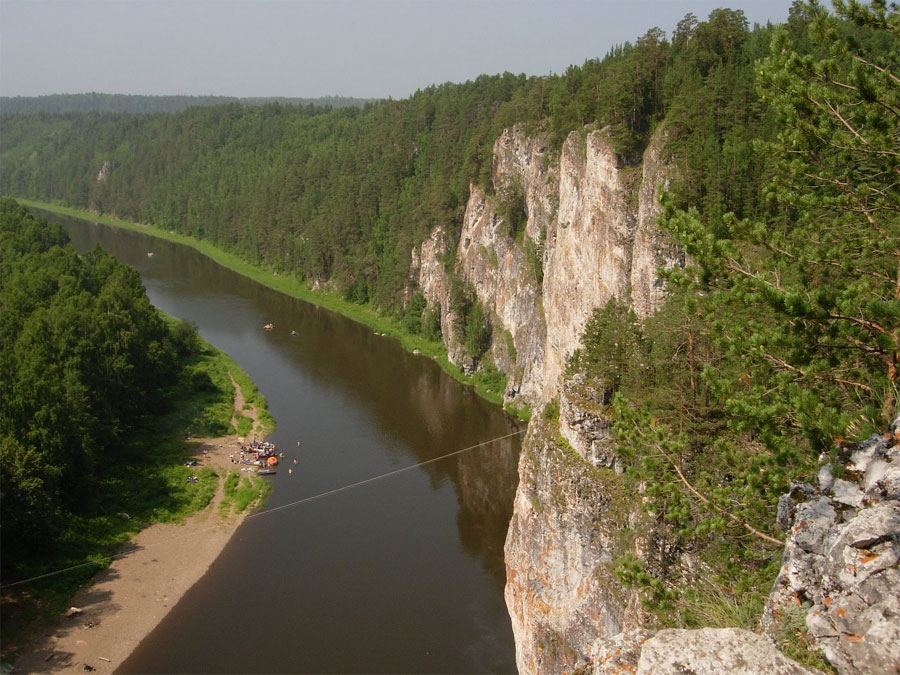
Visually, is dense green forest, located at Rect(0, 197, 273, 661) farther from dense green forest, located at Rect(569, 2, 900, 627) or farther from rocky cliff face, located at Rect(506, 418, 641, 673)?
dense green forest, located at Rect(569, 2, 900, 627)

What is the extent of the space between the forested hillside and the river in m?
15.5

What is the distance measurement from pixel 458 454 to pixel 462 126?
42719 mm

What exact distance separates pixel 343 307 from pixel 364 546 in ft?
134

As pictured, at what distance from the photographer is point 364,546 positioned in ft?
94.9

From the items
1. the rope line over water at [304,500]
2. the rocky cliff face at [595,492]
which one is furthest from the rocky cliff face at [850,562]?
the rope line over water at [304,500]

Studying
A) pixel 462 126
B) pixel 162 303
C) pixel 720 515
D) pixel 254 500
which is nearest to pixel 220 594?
pixel 254 500

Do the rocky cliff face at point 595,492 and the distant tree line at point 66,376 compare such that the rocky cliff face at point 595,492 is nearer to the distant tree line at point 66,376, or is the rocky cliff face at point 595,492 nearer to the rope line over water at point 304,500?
the rope line over water at point 304,500

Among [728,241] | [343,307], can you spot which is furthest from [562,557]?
[343,307]

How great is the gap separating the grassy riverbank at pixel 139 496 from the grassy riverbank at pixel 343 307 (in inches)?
517

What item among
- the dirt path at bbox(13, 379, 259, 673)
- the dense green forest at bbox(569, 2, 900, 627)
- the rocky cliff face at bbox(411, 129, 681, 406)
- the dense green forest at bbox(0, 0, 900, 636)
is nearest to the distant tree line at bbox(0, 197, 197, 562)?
the dirt path at bbox(13, 379, 259, 673)

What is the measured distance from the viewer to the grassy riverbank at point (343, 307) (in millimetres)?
47281

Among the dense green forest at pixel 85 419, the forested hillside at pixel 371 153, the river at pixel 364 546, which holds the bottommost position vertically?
the river at pixel 364 546

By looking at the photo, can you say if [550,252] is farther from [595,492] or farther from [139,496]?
[595,492]

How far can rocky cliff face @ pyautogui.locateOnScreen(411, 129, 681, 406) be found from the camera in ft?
93.2
